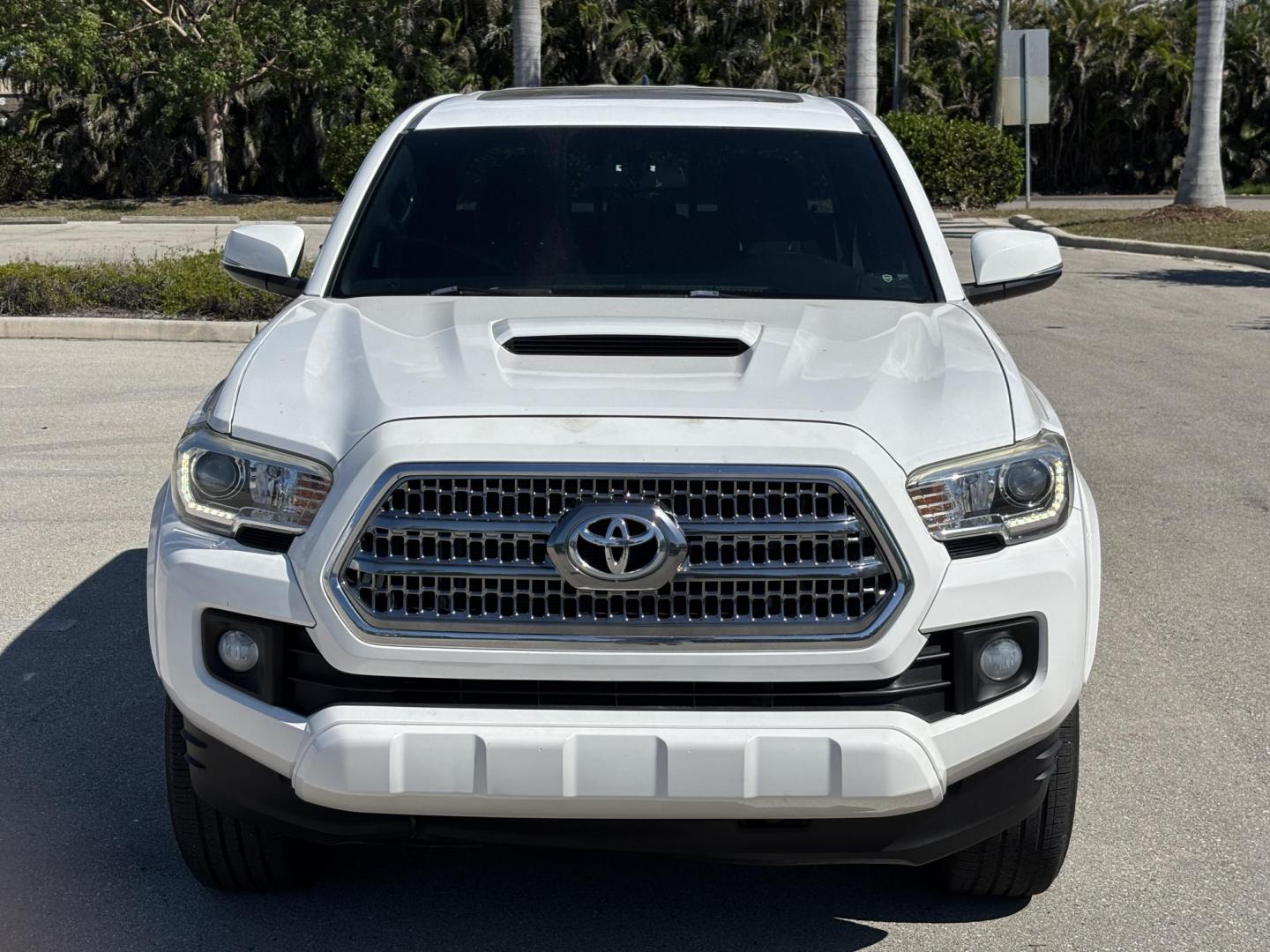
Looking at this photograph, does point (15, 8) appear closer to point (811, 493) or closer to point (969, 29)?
point (969, 29)

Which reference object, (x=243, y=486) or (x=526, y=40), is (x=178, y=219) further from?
(x=243, y=486)

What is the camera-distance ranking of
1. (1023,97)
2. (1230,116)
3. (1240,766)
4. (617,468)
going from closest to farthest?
(617,468)
(1240,766)
(1023,97)
(1230,116)

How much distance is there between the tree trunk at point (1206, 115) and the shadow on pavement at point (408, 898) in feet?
68.4

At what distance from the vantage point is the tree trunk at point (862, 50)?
75.2 feet

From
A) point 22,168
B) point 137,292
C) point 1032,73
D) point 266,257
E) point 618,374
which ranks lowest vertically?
point 137,292

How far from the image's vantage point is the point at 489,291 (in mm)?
4109

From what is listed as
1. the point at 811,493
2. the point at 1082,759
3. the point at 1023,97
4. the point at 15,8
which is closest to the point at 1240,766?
the point at 1082,759

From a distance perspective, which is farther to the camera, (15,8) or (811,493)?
(15,8)

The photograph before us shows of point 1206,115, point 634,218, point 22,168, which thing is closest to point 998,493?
point 634,218

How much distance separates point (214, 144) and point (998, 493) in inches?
1280

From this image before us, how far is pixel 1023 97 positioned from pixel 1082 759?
21.1 m

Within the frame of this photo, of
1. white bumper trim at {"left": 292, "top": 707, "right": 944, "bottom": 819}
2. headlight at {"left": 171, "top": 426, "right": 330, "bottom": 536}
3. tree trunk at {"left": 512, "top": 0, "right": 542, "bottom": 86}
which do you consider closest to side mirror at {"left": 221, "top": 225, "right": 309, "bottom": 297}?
headlight at {"left": 171, "top": 426, "right": 330, "bottom": 536}

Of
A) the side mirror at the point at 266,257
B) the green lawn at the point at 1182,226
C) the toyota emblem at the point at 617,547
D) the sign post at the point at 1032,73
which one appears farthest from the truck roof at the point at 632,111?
the sign post at the point at 1032,73

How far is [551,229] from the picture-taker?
4.37 metres
